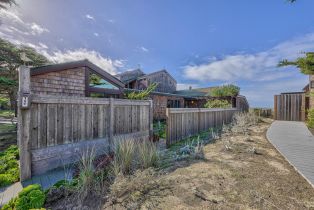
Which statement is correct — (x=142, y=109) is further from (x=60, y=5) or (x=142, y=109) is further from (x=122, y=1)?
(x=60, y=5)

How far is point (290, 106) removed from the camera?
13852 mm

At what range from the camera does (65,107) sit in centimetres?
415

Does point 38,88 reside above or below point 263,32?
below

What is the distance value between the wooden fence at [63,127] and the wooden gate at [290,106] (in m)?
14.7

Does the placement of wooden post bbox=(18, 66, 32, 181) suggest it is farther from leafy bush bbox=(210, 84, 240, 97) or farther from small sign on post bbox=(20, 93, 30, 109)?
leafy bush bbox=(210, 84, 240, 97)

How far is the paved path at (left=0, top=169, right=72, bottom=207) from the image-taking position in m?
2.89

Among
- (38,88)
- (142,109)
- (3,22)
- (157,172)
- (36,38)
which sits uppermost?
(3,22)

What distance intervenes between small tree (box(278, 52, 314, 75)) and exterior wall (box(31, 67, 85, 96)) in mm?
8065

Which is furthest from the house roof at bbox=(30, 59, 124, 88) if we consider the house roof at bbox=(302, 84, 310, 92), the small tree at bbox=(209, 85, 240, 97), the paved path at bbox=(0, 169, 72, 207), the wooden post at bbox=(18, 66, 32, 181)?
the house roof at bbox=(302, 84, 310, 92)

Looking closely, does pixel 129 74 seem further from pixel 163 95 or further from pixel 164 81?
pixel 163 95

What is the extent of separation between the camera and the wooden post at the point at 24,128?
335 cm

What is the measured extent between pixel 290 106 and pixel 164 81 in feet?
51.5

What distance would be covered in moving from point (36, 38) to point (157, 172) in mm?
13463

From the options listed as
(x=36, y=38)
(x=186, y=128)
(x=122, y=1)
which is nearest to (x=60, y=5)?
(x=122, y=1)
